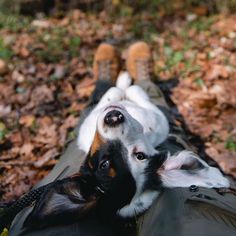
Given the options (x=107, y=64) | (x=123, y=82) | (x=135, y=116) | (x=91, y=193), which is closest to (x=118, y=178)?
(x=91, y=193)

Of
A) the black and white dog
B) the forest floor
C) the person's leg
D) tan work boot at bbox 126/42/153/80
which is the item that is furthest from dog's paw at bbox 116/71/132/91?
the black and white dog

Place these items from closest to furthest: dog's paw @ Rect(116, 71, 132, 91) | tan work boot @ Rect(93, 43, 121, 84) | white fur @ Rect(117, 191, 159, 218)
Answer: white fur @ Rect(117, 191, 159, 218), dog's paw @ Rect(116, 71, 132, 91), tan work boot @ Rect(93, 43, 121, 84)

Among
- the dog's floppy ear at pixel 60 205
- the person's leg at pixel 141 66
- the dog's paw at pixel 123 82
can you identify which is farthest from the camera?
the person's leg at pixel 141 66

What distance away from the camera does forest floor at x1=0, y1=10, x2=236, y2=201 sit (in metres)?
4.30

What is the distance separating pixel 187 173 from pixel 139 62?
266 centimetres

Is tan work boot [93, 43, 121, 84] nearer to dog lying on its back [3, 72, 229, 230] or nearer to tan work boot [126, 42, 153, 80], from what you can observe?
tan work boot [126, 42, 153, 80]

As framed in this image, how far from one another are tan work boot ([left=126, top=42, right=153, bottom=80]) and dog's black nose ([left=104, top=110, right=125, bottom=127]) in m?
2.25

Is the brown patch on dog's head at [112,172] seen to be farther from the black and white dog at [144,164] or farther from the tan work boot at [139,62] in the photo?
the tan work boot at [139,62]

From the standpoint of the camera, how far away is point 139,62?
5246 millimetres

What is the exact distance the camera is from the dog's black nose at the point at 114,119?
2.93 meters

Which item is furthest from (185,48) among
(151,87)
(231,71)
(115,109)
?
(115,109)

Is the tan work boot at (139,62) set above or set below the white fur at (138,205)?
above

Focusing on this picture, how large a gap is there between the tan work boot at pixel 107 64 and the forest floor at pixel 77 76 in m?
0.25

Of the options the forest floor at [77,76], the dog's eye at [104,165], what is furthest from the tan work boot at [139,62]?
the dog's eye at [104,165]
